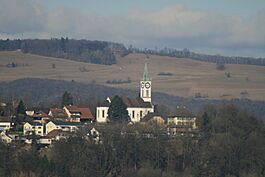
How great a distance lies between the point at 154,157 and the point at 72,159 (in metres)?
6.37

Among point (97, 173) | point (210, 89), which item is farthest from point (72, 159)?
point (210, 89)

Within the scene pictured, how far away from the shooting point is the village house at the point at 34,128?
79500 millimetres

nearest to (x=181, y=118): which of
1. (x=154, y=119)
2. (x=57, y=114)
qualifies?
(x=154, y=119)

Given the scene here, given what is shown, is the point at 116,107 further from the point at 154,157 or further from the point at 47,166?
the point at 47,166

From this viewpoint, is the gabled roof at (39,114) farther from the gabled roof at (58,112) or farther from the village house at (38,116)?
the gabled roof at (58,112)

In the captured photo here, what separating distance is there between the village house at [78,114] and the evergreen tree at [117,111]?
329 cm

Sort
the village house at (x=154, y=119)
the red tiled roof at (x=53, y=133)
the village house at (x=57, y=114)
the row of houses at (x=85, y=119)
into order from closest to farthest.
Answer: the red tiled roof at (x=53, y=133) < the row of houses at (x=85, y=119) < the village house at (x=154, y=119) < the village house at (x=57, y=114)

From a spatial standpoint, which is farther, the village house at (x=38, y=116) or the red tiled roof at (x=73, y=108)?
the red tiled roof at (x=73, y=108)

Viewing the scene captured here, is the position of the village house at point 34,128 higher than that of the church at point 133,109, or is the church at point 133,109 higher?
the church at point 133,109

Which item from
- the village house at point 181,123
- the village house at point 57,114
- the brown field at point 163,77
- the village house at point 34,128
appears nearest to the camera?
the village house at point 181,123

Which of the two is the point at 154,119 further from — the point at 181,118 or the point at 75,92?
the point at 75,92

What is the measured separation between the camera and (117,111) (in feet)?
280

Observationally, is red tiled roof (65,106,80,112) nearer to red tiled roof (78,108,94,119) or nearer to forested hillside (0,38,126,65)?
red tiled roof (78,108,94,119)

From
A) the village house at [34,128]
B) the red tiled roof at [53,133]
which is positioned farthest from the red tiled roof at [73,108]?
the red tiled roof at [53,133]
